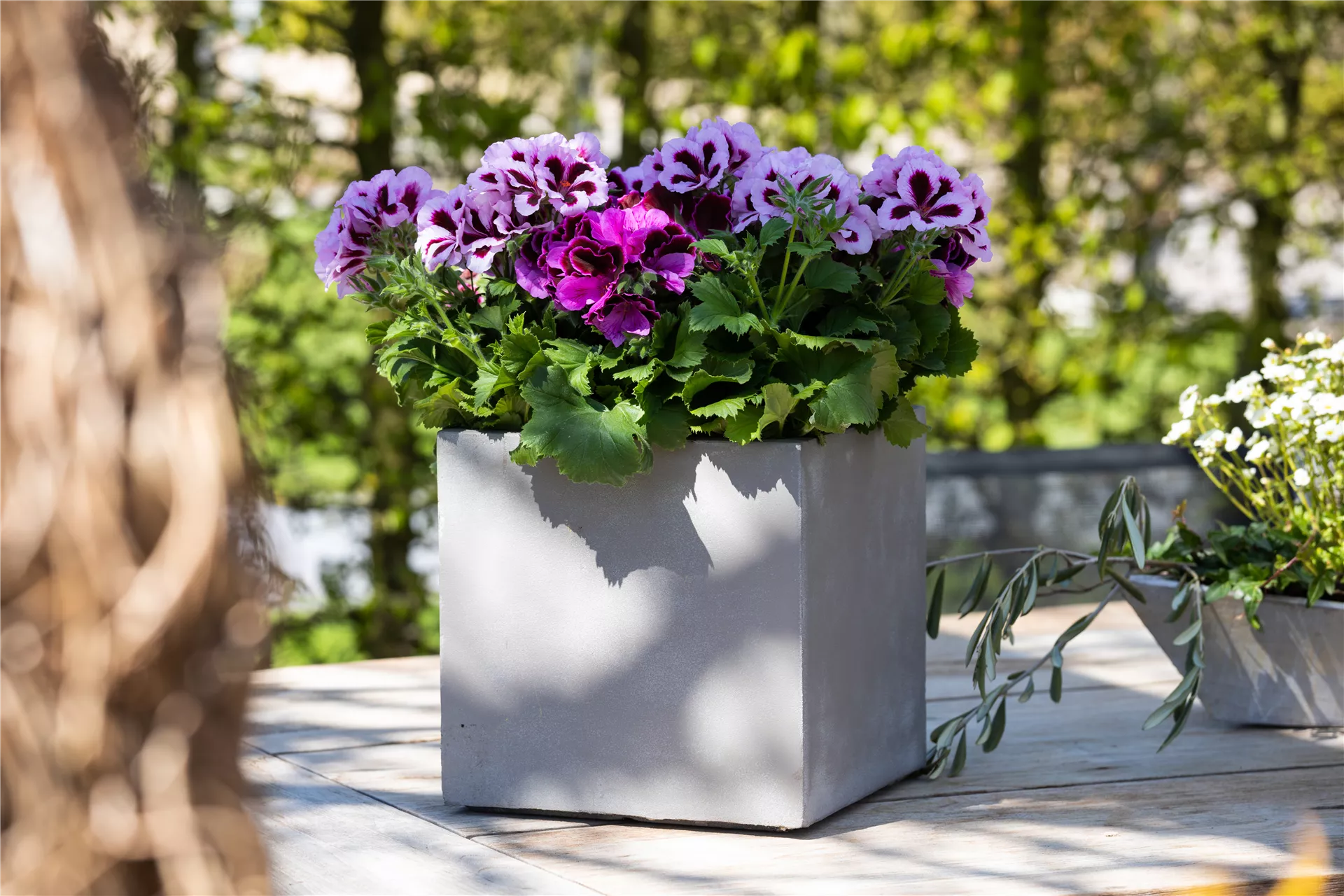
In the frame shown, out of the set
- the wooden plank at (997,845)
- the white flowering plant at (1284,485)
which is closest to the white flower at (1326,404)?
the white flowering plant at (1284,485)

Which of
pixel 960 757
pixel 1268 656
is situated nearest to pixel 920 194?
pixel 960 757

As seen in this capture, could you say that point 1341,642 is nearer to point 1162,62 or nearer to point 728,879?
point 728,879

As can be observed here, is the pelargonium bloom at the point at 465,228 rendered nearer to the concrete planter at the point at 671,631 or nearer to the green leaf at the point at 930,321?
the concrete planter at the point at 671,631

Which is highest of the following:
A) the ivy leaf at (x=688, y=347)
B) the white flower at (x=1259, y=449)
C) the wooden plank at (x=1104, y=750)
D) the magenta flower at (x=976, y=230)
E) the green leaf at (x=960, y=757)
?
the magenta flower at (x=976, y=230)

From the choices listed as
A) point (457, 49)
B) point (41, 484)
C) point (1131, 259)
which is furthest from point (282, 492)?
point (41, 484)

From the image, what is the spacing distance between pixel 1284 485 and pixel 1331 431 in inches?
6.0

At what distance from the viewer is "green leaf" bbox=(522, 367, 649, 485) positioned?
Answer: 1146 mm

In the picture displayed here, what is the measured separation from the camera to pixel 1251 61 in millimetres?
4121

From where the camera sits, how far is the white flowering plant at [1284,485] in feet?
4.69

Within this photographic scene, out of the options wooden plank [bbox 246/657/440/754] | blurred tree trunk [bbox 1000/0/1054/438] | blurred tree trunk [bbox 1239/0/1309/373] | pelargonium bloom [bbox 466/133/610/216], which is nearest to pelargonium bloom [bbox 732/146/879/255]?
pelargonium bloom [bbox 466/133/610/216]

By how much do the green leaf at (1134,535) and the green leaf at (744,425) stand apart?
1.29 feet

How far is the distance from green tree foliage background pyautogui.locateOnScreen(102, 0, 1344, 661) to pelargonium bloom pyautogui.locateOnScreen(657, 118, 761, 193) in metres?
2.02

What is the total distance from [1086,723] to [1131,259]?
2.93 meters

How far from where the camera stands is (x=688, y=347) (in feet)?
3.77
